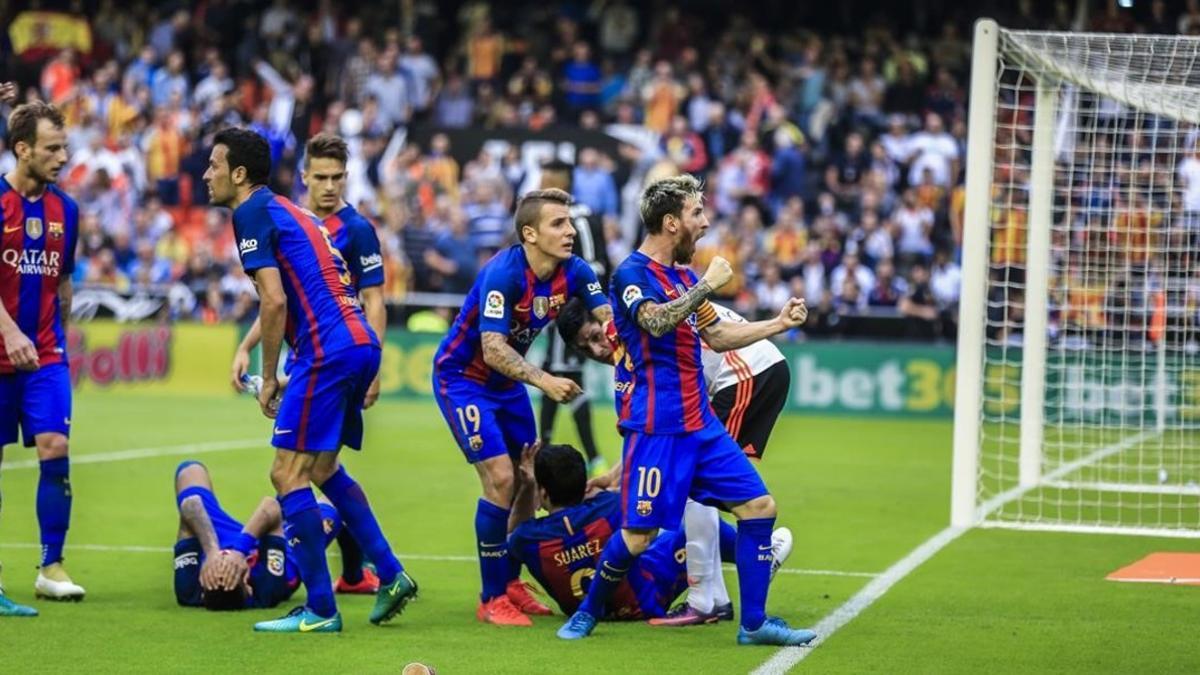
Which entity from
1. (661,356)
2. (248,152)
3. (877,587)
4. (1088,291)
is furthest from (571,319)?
(1088,291)

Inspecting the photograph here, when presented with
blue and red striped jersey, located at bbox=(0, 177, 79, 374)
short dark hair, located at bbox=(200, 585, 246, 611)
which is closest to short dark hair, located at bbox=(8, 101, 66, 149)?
blue and red striped jersey, located at bbox=(0, 177, 79, 374)

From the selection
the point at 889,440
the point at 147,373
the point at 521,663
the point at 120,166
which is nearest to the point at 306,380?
the point at 521,663

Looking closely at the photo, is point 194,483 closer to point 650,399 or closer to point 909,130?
point 650,399

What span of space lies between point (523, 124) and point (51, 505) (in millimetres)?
19252

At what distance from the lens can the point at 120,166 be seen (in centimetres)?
2781

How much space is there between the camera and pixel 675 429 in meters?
7.50

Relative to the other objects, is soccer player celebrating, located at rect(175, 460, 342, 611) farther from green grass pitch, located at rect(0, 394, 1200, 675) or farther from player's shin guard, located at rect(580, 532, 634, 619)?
player's shin guard, located at rect(580, 532, 634, 619)

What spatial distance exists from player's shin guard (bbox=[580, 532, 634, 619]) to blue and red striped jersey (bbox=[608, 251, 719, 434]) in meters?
0.49

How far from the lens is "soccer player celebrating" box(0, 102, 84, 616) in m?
8.47

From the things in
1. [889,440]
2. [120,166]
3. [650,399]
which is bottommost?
[889,440]

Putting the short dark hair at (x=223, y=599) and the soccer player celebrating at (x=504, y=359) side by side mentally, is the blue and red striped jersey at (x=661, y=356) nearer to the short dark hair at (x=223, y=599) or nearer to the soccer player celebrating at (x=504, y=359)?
the soccer player celebrating at (x=504, y=359)

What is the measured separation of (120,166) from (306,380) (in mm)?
21241

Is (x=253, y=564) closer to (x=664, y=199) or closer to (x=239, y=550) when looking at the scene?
(x=239, y=550)

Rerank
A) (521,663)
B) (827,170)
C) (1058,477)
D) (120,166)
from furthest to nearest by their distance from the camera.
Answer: (120,166) → (827,170) → (1058,477) → (521,663)
